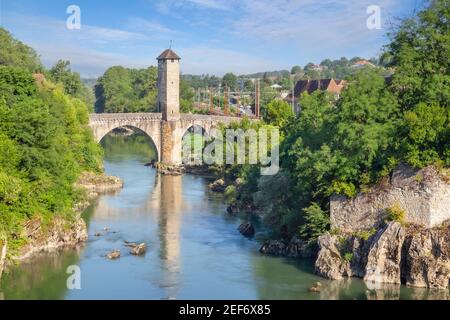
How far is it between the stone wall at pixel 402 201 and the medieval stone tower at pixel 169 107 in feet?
99.0

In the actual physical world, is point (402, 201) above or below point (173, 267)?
above

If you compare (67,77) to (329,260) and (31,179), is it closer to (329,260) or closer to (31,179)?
(31,179)

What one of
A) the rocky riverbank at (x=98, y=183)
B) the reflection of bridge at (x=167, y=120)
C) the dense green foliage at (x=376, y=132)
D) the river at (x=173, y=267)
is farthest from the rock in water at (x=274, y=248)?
the reflection of bridge at (x=167, y=120)

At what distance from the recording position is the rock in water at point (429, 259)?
23266 millimetres

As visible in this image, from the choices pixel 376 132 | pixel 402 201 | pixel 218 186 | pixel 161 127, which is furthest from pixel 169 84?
pixel 402 201

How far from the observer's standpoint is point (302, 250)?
27.5 m

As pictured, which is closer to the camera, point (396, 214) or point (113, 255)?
point (396, 214)

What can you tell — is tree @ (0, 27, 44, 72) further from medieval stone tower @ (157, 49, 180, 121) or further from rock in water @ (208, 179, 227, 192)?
rock in water @ (208, 179, 227, 192)

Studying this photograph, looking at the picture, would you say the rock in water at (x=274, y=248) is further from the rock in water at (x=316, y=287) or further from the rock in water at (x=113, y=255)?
the rock in water at (x=113, y=255)

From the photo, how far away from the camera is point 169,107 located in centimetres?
5594

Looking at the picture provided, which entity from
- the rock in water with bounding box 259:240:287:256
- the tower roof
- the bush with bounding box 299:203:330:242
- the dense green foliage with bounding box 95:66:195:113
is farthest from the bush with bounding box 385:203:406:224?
the dense green foliage with bounding box 95:66:195:113

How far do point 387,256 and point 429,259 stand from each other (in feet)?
4.53

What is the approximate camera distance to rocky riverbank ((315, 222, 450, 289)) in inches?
920

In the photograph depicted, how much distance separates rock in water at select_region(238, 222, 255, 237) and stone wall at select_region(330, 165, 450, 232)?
659cm
